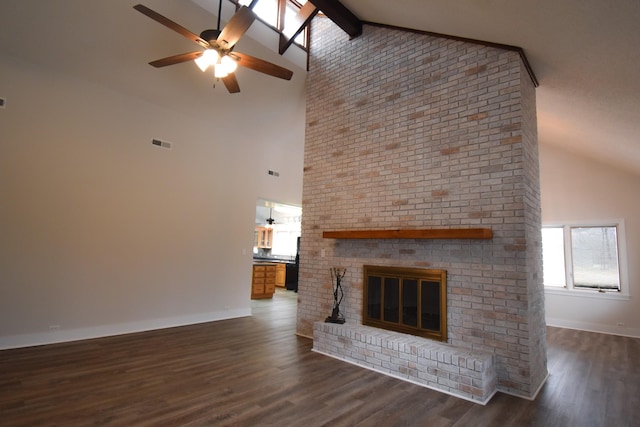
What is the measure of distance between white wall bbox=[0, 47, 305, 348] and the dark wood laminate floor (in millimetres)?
643

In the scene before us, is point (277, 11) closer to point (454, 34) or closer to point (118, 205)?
point (454, 34)

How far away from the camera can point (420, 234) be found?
11.4 feet

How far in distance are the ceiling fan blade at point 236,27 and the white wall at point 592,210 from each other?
607 cm

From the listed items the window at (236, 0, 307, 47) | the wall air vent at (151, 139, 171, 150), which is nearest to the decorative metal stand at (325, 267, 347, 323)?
the wall air vent at (151, 139, 171, 150)

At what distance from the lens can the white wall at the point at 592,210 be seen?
5.41 m

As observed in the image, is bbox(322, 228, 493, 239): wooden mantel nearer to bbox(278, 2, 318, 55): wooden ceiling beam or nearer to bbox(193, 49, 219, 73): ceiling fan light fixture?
bbox(193, 49, 219, 73): ceiling fan light fixture

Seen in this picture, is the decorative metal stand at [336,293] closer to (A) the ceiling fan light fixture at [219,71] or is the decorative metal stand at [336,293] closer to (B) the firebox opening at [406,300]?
(B) the firebox opening at [406,300]

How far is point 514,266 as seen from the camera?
309 cm

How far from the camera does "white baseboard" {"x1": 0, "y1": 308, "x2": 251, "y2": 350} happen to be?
12.6 ft

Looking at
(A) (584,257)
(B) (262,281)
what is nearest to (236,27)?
(B) (262,281)

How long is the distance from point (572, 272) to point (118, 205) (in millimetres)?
7852

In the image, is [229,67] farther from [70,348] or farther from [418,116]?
[70,348]

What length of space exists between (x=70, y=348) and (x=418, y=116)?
16.4 feet

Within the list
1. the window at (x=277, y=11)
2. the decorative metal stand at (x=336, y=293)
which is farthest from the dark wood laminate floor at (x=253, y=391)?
the window at (x=277, y=11)
